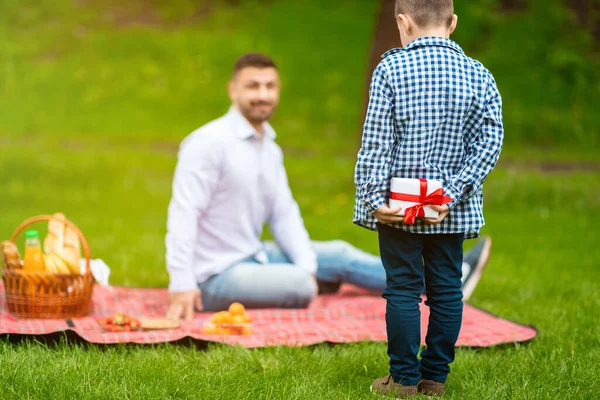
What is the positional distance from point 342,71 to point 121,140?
4.20 m

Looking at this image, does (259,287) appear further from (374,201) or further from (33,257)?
(374,201)

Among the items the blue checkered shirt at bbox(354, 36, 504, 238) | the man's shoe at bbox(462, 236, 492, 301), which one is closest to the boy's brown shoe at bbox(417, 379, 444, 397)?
the blue checkered shirt at bbox(354, 36, 504, 238)

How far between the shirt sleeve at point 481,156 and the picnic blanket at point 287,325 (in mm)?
1170

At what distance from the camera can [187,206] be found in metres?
4.17

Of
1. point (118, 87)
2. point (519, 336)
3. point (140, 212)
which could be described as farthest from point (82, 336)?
point (118, 87)

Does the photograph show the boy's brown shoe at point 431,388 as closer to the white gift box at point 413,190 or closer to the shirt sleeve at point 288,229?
the white gift box at point 413,190

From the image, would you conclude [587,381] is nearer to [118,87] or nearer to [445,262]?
[445,262]

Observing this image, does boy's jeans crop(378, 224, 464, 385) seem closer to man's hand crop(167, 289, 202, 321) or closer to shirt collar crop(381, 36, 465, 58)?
shirt collar crop(381, 36, 465, 58)

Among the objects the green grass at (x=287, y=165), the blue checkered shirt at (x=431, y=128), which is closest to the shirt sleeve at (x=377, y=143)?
the blue checkered shirt at (x=431, y=128)

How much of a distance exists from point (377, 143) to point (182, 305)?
1.75 m

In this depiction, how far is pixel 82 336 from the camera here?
3496mm

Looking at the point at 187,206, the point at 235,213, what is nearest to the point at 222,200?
the point at 235,213

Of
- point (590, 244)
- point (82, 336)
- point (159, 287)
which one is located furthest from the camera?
point (590, 244)

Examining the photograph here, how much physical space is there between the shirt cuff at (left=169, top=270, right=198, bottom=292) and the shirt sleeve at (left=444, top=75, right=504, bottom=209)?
1.71 m
